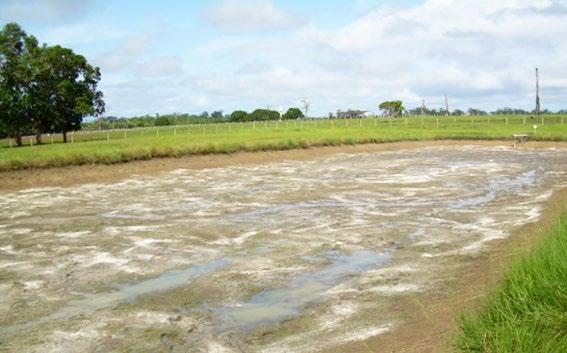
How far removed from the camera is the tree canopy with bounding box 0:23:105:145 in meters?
54.6

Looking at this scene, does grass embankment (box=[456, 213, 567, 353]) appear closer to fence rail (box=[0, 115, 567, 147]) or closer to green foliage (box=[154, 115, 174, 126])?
fence rail (box=[0, 115, 567, 147])

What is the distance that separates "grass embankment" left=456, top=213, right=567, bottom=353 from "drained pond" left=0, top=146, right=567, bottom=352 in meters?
1.60

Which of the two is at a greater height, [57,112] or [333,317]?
[57,112]

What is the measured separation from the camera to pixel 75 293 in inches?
355

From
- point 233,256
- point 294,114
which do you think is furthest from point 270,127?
point 233,256

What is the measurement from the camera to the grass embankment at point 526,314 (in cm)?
468

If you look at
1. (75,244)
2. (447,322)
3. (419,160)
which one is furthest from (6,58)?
(447,322)

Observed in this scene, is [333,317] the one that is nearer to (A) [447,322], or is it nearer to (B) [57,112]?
(A) [447,322]

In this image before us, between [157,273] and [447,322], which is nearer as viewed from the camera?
[447,322]

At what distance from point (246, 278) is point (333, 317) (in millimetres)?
2337

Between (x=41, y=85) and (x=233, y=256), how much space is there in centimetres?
5259

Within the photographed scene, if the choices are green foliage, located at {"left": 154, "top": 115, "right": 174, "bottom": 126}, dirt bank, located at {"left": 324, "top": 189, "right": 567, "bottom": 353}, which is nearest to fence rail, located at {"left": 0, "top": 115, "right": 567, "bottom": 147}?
green foliage, located at {"left": 154, "top": 115, "right": 174, "bottom": 126}

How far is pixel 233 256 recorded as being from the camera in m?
11.2

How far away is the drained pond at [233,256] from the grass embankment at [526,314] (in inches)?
62.9
